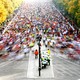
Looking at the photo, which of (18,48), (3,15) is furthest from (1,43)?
(3,15)

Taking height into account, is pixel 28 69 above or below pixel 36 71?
above

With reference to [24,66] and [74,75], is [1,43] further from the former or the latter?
[74,75]

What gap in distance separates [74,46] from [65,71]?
316 inches

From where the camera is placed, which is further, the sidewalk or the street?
the sidewalk

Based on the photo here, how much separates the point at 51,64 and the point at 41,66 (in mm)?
2345

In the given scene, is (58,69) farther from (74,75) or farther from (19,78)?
(19,78)

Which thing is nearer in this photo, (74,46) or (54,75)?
(54,75)

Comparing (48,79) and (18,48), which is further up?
(18,48)

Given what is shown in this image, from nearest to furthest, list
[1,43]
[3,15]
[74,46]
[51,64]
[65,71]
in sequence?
[65,71] < [51,64] < [74,46] < [1,43] < [3,15]

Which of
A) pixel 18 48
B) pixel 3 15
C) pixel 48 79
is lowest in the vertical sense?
pixel 48 79

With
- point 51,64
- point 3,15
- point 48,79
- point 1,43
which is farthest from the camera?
point 3,15

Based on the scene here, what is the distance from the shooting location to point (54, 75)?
3644 centimetres

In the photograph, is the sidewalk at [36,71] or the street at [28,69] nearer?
the street at [28,69]

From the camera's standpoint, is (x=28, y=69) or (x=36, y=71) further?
(x=28, y=69)
